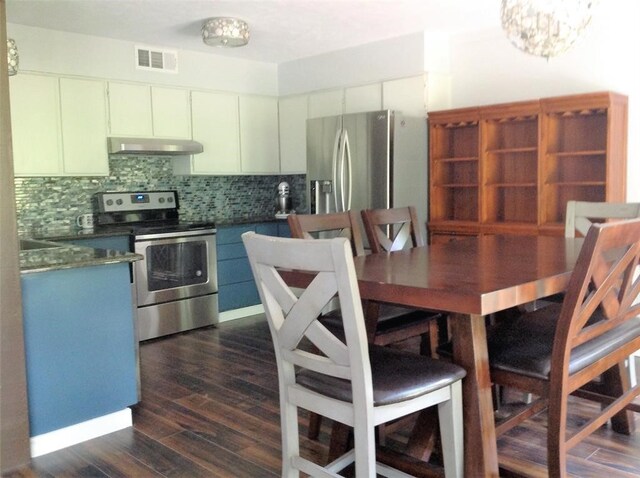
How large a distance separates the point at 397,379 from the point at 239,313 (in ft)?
11.7

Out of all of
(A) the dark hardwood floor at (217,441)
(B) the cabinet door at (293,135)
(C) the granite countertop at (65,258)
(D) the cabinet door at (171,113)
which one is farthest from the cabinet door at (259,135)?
(C) the granite countertop at (65,258)

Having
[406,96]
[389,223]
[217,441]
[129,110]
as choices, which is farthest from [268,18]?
[217,441]

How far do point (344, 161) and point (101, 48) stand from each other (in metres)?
2.09

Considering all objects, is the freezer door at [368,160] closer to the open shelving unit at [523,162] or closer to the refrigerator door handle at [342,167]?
the refrigerator door handle at [342,167]

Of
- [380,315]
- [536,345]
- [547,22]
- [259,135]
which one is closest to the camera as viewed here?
[536,345]

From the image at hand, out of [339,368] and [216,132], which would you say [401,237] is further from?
[216,132]

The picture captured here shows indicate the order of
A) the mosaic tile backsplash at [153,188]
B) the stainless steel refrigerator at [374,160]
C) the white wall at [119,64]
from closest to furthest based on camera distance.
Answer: the white wall at [119,64] < the mosaic tile backsplash at [153,188] < the stainless steel refrigerator at [374,160]

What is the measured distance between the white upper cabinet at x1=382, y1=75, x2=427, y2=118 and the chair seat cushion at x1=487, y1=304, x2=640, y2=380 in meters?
2.63

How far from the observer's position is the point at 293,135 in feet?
18.7

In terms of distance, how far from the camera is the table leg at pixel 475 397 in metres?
1.87

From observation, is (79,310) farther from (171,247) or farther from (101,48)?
(101,48)

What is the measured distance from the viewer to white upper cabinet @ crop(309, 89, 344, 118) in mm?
5238

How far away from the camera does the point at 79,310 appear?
107 inches

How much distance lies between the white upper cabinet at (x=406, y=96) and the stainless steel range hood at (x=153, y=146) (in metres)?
1.64
